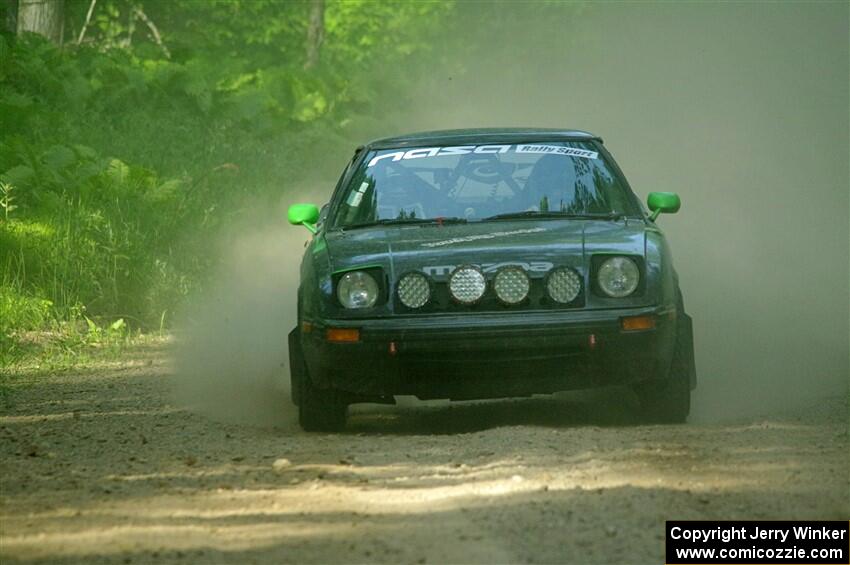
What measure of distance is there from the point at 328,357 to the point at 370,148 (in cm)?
195

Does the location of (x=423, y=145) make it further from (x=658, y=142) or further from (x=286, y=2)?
(x=286, y=2)

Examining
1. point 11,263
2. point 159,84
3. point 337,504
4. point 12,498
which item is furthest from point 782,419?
point 159,84

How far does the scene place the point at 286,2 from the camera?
30.9 m

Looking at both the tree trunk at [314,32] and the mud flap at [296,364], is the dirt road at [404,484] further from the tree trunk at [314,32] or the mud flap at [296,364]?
the tree trunk at [314,32]

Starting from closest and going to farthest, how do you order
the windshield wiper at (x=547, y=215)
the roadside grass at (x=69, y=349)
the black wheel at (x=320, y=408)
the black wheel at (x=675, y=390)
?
1. the black wheel at (x=675, y=390)
2. the black wheel at (x=320, y=408)
3. the windshield wiper at (x=547, y=215)
4. the roadside grass at (x=69, y=349)

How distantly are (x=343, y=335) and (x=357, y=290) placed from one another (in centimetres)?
23

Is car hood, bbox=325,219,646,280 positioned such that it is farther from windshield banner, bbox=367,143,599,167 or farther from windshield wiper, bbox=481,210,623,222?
windshield banner, bbox=367,143,599,167

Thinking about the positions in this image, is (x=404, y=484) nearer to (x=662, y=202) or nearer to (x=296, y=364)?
(x=296, y=364)

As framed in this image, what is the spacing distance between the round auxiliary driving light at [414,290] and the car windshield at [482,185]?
0.88 meters

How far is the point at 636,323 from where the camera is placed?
772 cm

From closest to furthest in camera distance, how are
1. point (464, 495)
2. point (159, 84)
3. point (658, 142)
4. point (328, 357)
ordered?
1. point (464, 495)
2. point (328, 357)
3. point (159, 84)
4. point (658, 142)

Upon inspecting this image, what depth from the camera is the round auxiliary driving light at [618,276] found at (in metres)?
7.76

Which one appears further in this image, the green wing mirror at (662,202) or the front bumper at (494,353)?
the green wing mirror at (662,202)

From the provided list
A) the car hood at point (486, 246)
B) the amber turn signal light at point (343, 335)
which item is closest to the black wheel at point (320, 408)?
the amber turn signal light at point (343, 335)
